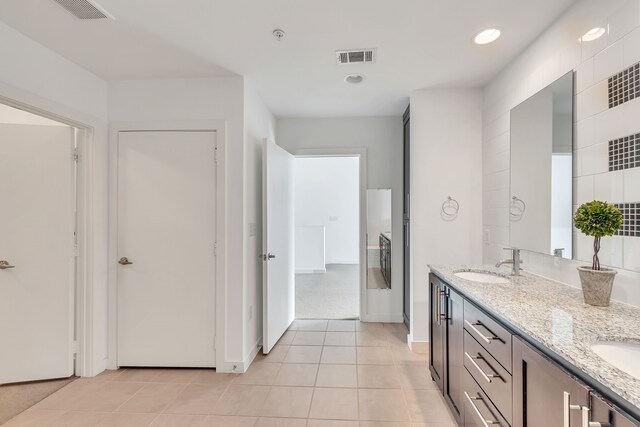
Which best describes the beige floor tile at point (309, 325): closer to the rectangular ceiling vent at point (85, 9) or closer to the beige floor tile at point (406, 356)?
the beige floor tile at point (406, 356)

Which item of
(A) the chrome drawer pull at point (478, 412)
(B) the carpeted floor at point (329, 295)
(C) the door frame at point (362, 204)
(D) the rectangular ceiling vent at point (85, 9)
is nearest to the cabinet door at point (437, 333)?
(A) the chrome drawer pull at point (478, 412)

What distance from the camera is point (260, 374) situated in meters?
2.51

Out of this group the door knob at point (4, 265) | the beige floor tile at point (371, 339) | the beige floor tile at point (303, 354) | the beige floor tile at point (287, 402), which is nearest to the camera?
the beige floor tile at point (287, 402)

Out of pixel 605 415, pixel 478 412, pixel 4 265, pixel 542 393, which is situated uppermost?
pixel 4 265

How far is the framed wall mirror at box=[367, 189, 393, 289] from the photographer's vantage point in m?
3.67

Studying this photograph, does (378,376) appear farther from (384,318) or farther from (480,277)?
(384,318)

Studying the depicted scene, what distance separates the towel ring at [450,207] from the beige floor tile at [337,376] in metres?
1.61

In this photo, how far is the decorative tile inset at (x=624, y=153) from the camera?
4.28 feet

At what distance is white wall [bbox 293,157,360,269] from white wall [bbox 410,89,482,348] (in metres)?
4.73

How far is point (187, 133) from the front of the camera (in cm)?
258

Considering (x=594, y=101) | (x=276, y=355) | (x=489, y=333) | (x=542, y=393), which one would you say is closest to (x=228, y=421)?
(x=276, y=355)

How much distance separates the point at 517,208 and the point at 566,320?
3.99 ft

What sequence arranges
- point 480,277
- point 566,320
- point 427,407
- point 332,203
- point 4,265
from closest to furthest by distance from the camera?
point 566,320
point 427,407
point 480,277
point 4,265
point 332,203

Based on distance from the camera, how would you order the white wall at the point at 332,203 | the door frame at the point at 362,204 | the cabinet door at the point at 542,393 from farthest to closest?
1. the white wall at the point at 332,203
2. the door frame at the point at 362,204
3. the cabinet door at the point at 542,393
